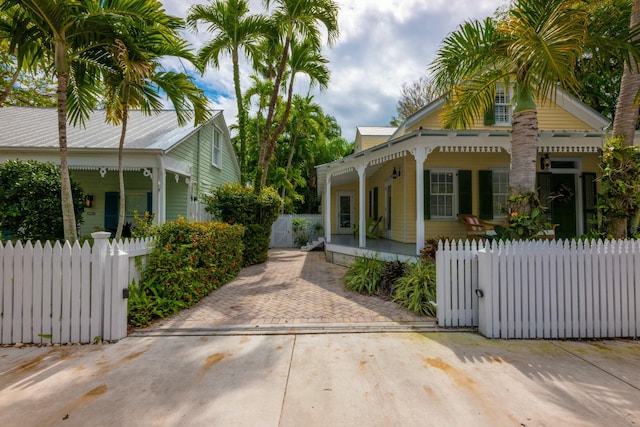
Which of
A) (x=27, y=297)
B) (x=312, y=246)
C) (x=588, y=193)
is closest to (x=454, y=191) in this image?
(x=588, y=193)

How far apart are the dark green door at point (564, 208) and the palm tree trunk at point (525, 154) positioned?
5421 millimetres

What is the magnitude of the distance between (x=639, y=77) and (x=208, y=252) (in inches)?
347

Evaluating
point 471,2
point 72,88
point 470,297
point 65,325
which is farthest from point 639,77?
point 72,88

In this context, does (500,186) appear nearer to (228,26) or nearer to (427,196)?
(427,196)

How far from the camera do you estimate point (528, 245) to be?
13.6 ft

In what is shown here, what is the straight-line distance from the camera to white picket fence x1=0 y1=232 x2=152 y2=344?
12.5 ft

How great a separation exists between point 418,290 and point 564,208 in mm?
7395

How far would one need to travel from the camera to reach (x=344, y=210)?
669 inches

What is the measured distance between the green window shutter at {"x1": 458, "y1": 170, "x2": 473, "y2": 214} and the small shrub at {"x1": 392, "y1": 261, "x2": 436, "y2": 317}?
4.01 metres

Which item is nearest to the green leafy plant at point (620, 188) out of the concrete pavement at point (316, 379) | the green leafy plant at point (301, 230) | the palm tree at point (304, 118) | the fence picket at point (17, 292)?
the concrete pavement at point (316, 379)

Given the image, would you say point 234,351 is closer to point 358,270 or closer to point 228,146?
point 358,270

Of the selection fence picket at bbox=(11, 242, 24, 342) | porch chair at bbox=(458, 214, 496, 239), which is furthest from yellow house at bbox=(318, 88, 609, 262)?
fence picket at bbox=(11, 242, 24, 342)

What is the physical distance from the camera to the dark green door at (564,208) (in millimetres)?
9141

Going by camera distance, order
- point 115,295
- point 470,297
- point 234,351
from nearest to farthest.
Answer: point 234,351 → point 115,295 → point 470,297
